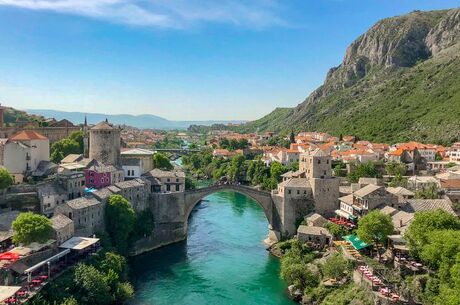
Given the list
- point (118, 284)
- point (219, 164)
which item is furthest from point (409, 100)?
point (118, 284)

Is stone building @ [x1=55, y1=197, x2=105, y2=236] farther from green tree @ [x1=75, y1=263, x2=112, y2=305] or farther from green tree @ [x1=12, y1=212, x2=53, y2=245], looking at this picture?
green tree @ [x1=75, y1=263, x2=112, y2=305]

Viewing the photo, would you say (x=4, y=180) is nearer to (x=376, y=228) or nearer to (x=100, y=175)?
(x=100, y=175)

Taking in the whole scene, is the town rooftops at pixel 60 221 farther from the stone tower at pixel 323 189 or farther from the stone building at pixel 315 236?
the stone tower at pixel 323 189

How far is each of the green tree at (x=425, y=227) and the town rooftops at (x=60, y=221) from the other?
78.8 feet

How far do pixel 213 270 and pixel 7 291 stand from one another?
700 inches

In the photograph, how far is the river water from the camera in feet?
112

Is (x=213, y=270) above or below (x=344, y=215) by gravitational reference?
below

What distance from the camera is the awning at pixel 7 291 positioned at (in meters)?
25.1

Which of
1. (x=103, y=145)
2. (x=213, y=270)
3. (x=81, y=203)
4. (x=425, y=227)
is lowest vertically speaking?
(x=213, y=270)

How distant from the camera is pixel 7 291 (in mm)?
25734

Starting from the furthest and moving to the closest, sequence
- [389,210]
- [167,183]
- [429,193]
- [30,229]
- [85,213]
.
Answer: [167,183]
[429,193]
[389,210]
[85,213]
[30,229]

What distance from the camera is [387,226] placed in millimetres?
34094

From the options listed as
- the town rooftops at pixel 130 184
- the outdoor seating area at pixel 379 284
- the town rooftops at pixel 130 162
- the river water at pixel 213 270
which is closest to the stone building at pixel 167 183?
the town rooftops at pixel 130 184

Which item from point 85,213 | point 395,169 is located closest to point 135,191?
point 85,213
